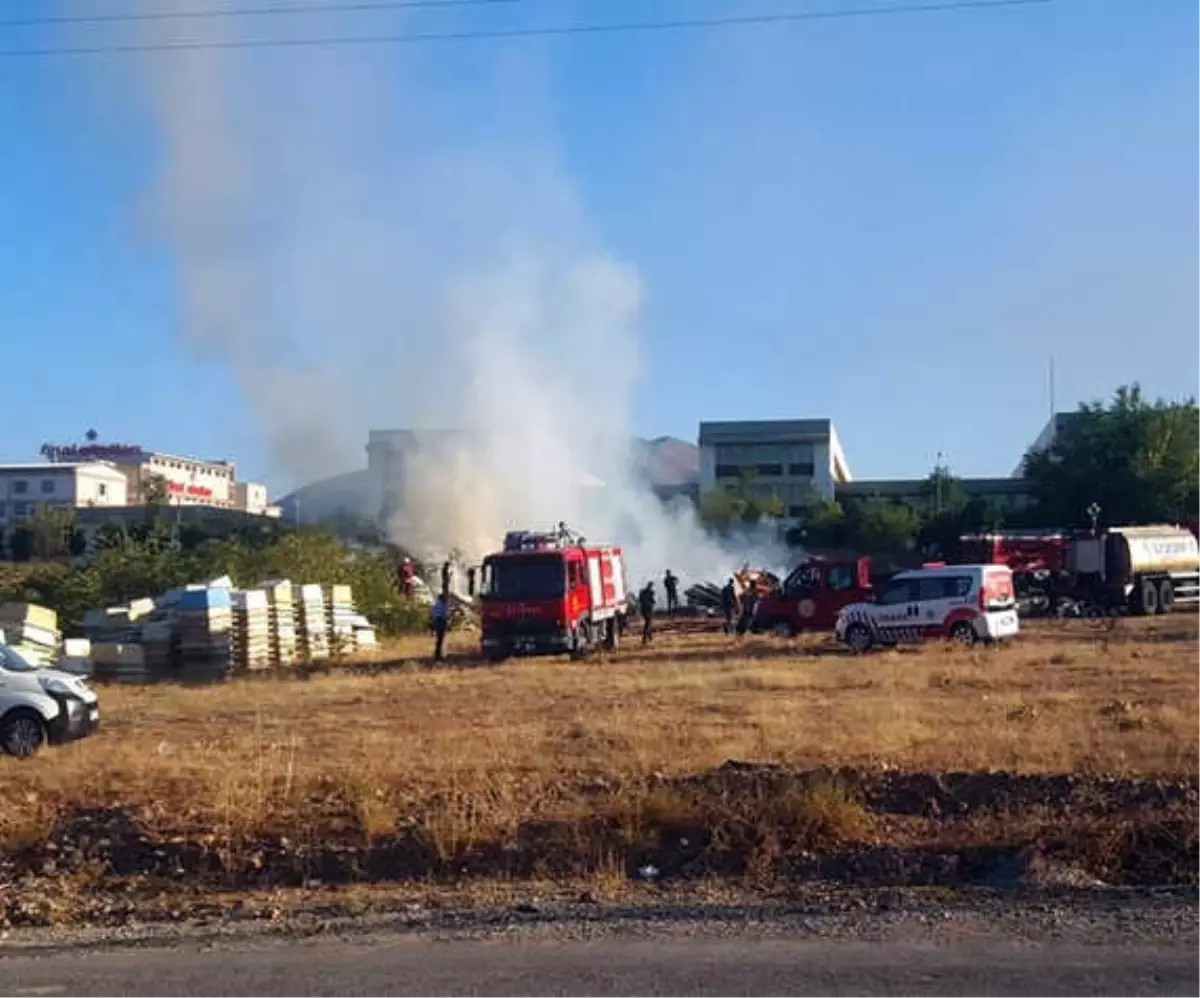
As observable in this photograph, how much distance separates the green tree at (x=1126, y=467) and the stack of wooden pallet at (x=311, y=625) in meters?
54.8

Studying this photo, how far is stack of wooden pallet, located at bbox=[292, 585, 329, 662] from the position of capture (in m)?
34.7

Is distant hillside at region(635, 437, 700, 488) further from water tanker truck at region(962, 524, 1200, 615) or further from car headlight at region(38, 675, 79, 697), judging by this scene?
car headlight at region(38, 675, 79, 697)

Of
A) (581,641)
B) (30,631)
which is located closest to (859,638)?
(581,641)

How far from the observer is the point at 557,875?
10250 millimetres

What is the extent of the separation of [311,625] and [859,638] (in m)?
12.6

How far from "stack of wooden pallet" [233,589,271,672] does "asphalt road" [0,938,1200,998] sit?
24.1 m

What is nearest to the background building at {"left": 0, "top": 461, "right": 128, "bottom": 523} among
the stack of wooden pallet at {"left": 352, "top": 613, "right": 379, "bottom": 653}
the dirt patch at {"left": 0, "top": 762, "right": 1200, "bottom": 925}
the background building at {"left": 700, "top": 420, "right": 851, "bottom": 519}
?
the background building at {"left": 700, "top": 420, "right": 851, "bottom": 519}

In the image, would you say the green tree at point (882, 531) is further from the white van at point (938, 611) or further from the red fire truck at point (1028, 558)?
the white van at point (938, 611)

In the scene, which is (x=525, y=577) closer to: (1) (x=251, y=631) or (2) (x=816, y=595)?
(1) (x=251, y=631)

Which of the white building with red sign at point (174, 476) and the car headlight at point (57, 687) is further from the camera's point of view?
the white building with red sign at point (174, 476)

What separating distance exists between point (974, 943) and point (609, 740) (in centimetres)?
910

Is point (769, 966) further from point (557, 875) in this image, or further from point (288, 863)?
point (288, 863)

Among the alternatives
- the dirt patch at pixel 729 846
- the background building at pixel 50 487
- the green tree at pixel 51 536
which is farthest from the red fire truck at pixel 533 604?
the background building at pixel 50 487

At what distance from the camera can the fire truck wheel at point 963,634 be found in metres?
31.6
